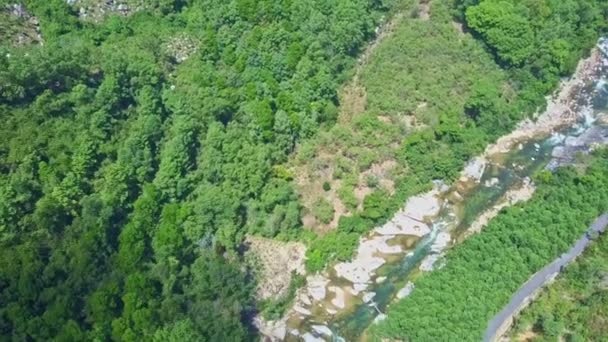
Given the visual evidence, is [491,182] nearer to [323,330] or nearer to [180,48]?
[323,330]

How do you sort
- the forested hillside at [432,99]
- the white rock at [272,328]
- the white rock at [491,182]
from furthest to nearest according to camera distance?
the white rock at [491,182] → the forested hillside at [432,99] → the white rock at [272,328]

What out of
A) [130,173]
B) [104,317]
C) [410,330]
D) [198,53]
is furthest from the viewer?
[198,53]

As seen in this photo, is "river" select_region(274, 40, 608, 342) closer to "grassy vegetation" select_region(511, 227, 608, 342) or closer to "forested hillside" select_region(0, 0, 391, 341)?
"forested hillside" select_region(0, 0, 391, 341)

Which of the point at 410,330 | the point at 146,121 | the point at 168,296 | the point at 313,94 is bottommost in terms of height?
the point at 410,330

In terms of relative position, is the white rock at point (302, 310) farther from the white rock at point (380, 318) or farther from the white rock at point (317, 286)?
the white rock at point (380, 318)

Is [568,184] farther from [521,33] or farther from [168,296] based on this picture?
[168,296]

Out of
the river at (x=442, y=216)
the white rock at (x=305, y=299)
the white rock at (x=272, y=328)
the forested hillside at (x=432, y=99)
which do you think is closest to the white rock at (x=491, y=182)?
the river at (x=442, y=216)

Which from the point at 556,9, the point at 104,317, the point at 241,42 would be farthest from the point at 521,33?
the point at 104,317

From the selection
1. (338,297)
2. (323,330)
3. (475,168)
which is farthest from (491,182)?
(323,330)
